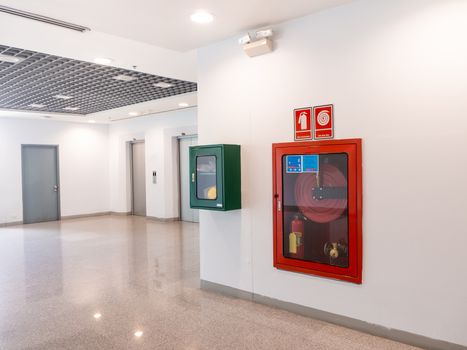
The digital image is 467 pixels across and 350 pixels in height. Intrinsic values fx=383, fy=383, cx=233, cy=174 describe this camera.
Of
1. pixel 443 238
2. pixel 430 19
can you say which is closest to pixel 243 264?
pixel 443 238

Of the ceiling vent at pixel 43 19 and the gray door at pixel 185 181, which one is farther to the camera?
the gray door at pixel 185 181

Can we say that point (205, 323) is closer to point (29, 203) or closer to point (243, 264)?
point (243, 264)

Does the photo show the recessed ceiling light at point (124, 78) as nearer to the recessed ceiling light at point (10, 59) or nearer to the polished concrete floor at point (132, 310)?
the recessed ceiling light at point (10, 59)

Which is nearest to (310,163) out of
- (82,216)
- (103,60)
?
(103,60)

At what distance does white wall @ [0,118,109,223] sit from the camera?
1019 cm

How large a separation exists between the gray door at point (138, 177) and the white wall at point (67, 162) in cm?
110

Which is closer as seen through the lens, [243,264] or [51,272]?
[243,264]

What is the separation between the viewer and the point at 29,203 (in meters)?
10.6

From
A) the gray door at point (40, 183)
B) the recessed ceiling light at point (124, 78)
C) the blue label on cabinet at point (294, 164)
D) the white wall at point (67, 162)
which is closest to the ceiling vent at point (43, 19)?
the recessed ceiling light at point (124, 78)

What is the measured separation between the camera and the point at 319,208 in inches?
143

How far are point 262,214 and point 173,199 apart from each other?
6416 mm

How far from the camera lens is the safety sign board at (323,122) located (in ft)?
11.5

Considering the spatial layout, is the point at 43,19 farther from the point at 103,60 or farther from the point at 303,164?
the point at 303,164

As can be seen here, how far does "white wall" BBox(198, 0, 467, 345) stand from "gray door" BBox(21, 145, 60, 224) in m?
8.71
